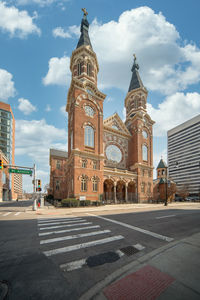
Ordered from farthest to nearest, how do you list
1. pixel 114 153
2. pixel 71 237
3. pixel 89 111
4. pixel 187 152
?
pixel 187 152
pixel 114 153
pixel 89 111
pixel 71 237

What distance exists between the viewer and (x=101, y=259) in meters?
4.63

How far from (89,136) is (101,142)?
3.11m

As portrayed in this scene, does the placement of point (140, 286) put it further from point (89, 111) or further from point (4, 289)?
point (89, 111)

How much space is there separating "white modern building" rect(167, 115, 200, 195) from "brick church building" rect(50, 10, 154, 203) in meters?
71.8

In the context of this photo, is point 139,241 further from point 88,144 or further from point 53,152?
point 53,152

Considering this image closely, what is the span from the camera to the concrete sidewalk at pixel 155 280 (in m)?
2.94

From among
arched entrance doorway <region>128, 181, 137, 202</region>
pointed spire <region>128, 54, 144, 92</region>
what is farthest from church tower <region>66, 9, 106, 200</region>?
pointed spire <region>128, 54, 144, 92</region>

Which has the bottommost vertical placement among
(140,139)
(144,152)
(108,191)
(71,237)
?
(108,191)

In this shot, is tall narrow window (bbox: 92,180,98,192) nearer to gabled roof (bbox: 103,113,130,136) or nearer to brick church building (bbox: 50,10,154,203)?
brick church building (bbox: 50,10,154,203)

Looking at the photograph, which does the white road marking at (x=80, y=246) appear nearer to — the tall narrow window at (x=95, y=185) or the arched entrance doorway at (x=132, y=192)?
the tall narrow window at (x=95, y=185)

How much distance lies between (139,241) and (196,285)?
130 inches

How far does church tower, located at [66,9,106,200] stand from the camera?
26922 millimetres

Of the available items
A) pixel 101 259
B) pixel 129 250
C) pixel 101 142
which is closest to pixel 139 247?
pixel 129 250

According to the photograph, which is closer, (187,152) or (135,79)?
(135,79)
